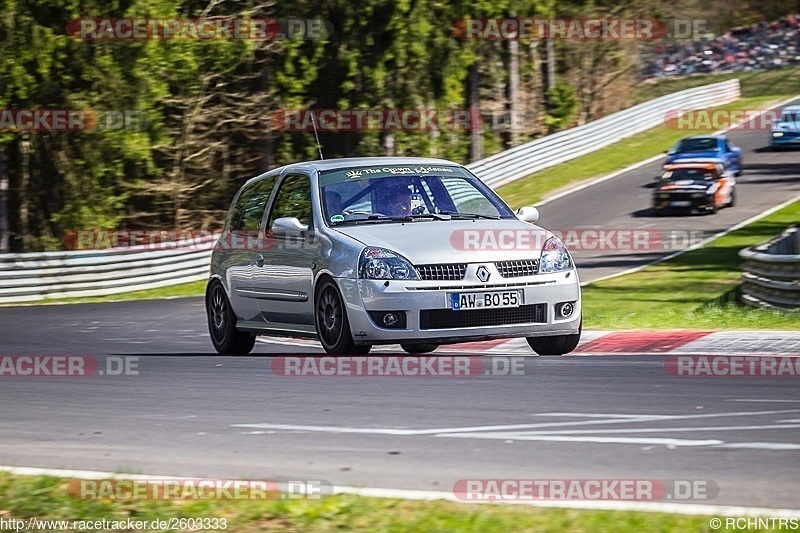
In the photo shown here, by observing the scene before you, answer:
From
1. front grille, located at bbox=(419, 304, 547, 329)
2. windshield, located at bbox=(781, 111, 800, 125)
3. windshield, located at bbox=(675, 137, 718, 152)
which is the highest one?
windshield, located at bbox=(781, 111, 800, 125)

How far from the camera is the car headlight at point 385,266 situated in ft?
31.5

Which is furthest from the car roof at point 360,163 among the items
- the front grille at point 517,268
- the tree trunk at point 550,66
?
the tree trunk at point 550,66

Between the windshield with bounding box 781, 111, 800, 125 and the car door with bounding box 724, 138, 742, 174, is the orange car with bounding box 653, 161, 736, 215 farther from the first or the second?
the windshield with bounding box 781, 111, 800, 125

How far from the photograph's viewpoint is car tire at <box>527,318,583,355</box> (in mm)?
10484

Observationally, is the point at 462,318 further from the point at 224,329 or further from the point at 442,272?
the point at 224,329

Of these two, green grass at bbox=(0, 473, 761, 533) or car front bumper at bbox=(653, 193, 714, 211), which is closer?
green grass at bbox=(0, 473, 761, 533)

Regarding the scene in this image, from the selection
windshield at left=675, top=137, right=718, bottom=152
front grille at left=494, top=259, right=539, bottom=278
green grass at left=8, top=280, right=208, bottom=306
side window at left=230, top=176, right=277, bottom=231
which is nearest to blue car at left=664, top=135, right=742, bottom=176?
windshield at left=675, top=137, right=718, bottom=152

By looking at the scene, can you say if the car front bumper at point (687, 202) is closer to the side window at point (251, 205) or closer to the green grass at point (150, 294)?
the green grass at point (150, 294)

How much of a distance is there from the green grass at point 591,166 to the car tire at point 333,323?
24399 mm

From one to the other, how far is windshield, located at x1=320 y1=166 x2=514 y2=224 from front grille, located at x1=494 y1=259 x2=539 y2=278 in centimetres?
88

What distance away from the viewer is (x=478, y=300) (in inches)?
378

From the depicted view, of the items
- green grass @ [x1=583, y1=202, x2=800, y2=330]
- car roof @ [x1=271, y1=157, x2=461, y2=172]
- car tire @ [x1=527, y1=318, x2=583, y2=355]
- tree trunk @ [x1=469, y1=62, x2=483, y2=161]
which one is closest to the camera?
car tire @ [x1=527, y1=318, x2=583, y2=355]

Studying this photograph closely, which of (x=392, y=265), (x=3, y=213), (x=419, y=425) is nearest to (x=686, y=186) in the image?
(x=3, y=213)

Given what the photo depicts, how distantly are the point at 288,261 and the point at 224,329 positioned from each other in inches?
60.9
